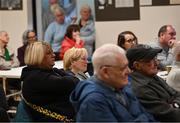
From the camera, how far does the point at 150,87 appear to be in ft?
9.48

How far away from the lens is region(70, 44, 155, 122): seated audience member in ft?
7.65

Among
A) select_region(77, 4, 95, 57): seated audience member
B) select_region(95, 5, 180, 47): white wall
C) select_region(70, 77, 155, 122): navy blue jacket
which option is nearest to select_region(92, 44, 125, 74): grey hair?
select_region(70, 77, 155, 122): navy blue jacket

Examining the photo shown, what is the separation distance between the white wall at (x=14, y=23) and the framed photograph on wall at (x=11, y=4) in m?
0.07

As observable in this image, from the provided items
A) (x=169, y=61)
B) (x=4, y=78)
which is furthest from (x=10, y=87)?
(x=169, y=61)

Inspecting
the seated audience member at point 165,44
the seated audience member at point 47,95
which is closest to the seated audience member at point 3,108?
the seated audience member at point 47,95

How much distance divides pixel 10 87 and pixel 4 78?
2.19ft

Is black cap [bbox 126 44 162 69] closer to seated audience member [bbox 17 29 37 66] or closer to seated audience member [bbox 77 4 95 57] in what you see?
seated audience member [bbox 17 29 37 66]

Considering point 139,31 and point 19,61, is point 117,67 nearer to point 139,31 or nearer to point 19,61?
point 19,61

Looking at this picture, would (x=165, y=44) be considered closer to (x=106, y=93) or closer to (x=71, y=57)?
(x=71, y=57)

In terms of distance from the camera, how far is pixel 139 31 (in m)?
7.56

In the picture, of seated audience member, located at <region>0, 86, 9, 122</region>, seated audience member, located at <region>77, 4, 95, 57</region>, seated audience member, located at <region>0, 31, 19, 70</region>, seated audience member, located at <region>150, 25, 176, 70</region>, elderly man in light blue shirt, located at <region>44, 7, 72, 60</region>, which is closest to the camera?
seated audience member, located at <region>0, 86, 9, 122</region>

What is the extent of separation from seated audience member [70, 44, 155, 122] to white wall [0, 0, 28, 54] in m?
6.08

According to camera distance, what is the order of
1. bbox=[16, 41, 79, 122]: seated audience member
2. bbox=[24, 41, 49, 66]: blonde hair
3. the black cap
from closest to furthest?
the black cap, bbox=[16, 41, 79, 122]: seated audience member, bbox=[24, 41, 49, 66]: blonde hair

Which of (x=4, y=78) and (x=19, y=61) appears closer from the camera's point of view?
(x=4, y=78)
